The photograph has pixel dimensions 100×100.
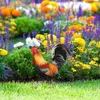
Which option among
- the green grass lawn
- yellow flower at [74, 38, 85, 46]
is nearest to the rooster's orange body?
the green grass lawn

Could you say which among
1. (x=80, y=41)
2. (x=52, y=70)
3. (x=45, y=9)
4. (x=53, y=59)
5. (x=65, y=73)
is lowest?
(x=65, y=73)

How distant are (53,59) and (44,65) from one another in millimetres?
332

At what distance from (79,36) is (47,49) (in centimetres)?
88

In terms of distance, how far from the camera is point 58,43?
880 centimetres

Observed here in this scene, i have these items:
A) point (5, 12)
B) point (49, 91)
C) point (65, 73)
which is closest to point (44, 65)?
point (65, 73)

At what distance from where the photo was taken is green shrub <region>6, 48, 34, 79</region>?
8.17 meters

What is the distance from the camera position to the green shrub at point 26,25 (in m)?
13.1

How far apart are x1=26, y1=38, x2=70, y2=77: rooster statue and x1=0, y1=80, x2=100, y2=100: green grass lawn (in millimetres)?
272

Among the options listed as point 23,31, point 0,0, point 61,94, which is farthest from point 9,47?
point 0,0

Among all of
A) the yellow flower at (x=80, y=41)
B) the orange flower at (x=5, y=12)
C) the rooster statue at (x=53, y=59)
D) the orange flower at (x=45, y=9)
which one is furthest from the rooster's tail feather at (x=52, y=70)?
the orange flower at (x=45, y=9)

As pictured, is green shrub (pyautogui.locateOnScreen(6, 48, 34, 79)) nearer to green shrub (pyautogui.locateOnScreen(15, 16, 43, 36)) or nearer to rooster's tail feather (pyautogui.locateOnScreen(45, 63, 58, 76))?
rooster's tail feather (pyautogui.locateOnScreen(45, 63, 58, 76))

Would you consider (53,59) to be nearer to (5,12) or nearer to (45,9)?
(5,12)

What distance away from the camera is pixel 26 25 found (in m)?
13.2

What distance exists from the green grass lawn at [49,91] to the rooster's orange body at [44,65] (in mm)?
241
